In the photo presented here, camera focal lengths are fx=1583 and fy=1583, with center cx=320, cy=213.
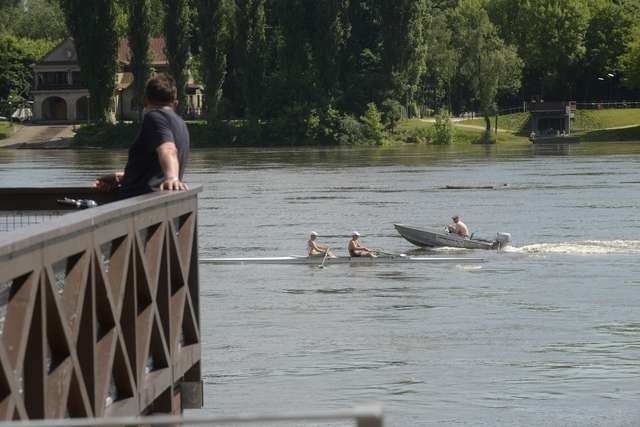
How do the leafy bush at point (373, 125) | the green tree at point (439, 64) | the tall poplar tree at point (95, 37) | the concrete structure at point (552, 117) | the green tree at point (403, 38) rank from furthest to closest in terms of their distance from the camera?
the concrete structure at point (552, 117)
the green tree at point (439, 64)
the leafy bush at point (373, 125)
the green tree at point (403, 38)
the tall poplar tree at point (95, 37)

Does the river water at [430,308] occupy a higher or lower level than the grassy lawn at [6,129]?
higher

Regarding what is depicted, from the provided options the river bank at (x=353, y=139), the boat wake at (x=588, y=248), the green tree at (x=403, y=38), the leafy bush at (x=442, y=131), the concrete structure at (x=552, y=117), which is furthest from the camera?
the concrete structure at (x=552, y=117)

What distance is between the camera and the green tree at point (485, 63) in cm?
12194

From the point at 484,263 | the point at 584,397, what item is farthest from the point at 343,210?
the point at 584,397

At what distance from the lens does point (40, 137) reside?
394ft

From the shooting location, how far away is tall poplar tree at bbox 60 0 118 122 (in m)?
105

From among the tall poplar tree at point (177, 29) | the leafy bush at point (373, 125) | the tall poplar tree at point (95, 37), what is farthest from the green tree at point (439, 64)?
the tall poplar tree at point (95, 37)

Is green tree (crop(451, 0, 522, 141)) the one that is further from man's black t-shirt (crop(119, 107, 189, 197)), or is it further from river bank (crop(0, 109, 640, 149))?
man's black t-shirt (crop(119, 107, 189, 197))

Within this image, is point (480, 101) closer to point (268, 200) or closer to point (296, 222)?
point (268, 200)

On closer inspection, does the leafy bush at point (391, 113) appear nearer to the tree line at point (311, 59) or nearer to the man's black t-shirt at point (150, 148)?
the tree line at point (311, 59)

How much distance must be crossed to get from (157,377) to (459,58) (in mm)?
116002

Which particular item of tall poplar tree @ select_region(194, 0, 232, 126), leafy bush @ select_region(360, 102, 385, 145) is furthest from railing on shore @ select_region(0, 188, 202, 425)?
leafy bush @ select_region(360, 102, 385, 145)

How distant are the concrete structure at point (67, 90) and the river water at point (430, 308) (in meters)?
55.4

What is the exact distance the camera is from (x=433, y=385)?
24.6 m
